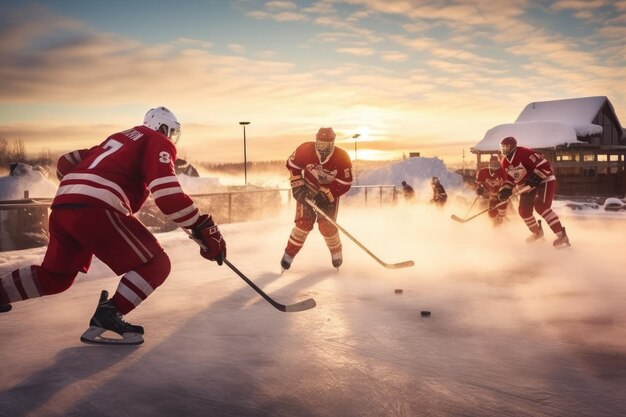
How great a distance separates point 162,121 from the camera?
285cm

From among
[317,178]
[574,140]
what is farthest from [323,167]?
[574,140]

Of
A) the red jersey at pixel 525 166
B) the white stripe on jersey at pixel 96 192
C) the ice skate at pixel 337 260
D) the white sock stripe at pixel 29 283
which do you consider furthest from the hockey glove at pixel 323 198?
the red jersey at pixel 525 166

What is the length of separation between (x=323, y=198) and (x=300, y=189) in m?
0.28

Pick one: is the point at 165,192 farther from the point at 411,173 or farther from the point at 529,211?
Answer: the point at 411,173

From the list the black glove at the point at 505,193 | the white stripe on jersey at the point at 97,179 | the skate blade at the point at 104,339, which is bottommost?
the skate blade at the point at 104,339

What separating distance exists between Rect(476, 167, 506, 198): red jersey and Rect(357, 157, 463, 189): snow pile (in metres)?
34.7

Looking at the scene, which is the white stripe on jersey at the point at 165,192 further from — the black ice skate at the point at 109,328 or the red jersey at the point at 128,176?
the black ice skate at the point at 109,328

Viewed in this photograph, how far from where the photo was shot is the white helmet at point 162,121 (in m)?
2.85

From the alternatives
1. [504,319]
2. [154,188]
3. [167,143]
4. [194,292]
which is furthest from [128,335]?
[504,319]

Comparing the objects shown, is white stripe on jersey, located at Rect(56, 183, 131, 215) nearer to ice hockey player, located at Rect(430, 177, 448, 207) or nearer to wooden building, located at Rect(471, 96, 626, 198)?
ice hockey player, located at Rect(430, 177, 448, 207)

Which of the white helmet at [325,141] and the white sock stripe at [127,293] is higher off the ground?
the white helmet at [325,141]

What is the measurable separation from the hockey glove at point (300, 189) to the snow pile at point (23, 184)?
27335 millimetres

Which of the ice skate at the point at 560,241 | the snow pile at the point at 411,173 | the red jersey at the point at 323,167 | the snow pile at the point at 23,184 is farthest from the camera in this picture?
the snow pile at the point at 411,173

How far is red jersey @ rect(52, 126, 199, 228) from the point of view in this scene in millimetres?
2520
